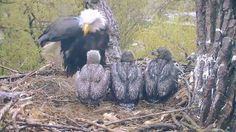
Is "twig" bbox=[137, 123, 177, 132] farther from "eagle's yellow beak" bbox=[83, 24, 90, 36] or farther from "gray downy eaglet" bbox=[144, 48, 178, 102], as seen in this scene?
"eagle's yellow beak" bbox=[83, 24, 90, 36]

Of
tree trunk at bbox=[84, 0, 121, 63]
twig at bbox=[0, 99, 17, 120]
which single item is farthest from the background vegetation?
twig at bbox=[0, 99, 17, 120]

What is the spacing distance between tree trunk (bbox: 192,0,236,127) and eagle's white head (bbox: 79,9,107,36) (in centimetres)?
235

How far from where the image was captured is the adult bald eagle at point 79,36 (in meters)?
7.41

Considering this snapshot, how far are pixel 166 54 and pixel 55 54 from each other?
73.5 inches

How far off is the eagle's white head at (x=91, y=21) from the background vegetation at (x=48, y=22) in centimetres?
887

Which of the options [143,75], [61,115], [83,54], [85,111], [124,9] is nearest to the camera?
[61,115]

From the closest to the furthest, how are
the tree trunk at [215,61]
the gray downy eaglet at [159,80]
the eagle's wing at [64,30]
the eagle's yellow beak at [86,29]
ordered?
the tree trunk at [215,61], the gray downy eaglet at [159,80], the eagle's yellow beak at [86,29], the eagle's wing at [64,30]

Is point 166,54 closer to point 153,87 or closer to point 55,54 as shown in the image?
point 153,87

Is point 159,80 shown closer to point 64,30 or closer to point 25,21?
point 64,30

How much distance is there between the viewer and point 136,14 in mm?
19344

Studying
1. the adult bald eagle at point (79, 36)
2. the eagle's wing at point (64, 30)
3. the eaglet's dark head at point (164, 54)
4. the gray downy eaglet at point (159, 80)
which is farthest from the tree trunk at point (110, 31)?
the gray downy eaglet at point (159, 80)

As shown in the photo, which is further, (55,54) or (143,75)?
(55,54)

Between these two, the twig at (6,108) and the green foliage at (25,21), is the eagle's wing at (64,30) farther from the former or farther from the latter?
the green foliage at (25,21)

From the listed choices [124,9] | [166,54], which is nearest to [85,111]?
[166,54]
